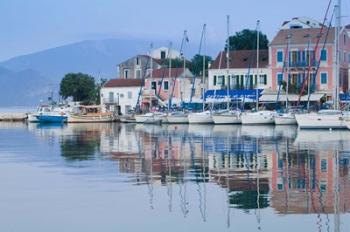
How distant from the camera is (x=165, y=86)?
365ft

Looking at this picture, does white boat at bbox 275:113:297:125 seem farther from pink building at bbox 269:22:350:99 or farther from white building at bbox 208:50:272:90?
white building at bbox 208:50:272:90

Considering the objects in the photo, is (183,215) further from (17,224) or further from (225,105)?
(225,105)

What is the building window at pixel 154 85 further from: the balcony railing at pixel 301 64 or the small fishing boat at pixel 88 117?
the balcony railing at pixel 301 64

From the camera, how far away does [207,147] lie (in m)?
50.0

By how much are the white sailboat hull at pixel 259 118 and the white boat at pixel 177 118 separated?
9.09 meters

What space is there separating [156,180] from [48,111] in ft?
271

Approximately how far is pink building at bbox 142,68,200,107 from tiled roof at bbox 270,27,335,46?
55.2ft

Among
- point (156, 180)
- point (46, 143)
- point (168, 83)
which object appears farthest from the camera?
point (168, 83)

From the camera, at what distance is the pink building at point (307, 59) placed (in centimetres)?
9300

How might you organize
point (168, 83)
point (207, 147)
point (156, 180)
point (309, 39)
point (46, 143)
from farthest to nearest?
point (168, 83)
point (309, 39)
point (46, 143)
point (207, 147)
point (156, 180)

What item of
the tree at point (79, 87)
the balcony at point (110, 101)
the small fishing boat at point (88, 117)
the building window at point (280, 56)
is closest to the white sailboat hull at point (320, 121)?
the building window at point (280, 56)

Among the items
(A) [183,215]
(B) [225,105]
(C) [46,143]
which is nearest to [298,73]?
(B) [225,105]

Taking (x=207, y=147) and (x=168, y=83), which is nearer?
(x=207, y=147)

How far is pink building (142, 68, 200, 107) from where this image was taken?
11012 cm
